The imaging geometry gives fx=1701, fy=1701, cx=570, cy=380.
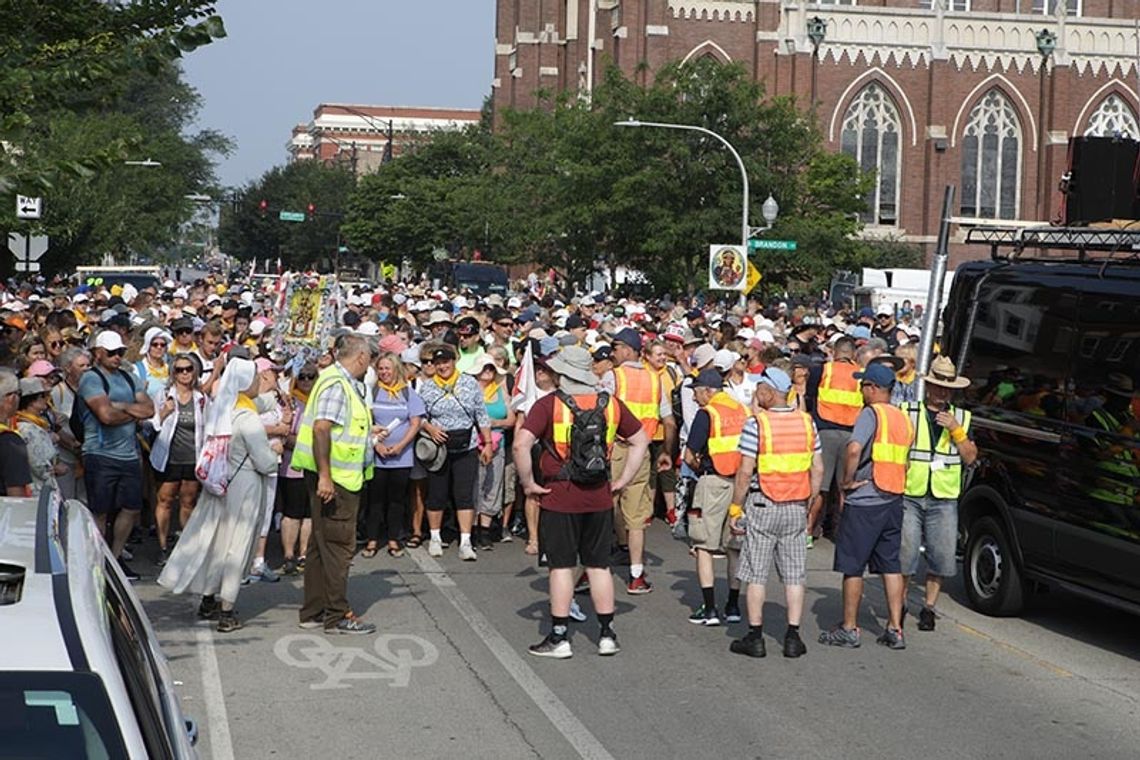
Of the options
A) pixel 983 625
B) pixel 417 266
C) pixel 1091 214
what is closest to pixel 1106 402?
pixel 983 625

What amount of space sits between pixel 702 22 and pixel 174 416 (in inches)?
2230

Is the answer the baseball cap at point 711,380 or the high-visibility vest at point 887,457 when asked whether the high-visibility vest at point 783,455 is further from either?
the baseball cap at point 711,380

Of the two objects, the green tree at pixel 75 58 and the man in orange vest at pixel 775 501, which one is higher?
the green tree at pixel 75 58

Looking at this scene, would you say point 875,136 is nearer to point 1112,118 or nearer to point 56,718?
point 1112,118

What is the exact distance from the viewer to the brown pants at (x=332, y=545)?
10328 mm

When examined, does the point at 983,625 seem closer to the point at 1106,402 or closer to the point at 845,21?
the point at 1106,402

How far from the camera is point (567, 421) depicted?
32.6 ft

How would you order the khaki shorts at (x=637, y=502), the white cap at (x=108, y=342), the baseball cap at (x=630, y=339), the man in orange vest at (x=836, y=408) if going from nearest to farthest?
the white cap at (x=108, y=342) → the khaki shorts at (x=637, y=502) → the baseball cap at (x=630, y=339) → the man in orange vest at (x=836, y=408)

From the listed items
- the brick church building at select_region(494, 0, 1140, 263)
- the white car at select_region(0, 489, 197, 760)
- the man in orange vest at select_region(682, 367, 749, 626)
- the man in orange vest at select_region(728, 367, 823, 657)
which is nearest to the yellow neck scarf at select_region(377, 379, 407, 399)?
the man in orange vest at select_region(682, 367, 749, 626)

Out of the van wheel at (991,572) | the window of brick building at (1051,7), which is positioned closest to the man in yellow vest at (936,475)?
the van wheel at (991,572)

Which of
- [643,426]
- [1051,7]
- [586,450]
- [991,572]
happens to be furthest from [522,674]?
[1051,7]

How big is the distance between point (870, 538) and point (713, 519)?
3.79 feet

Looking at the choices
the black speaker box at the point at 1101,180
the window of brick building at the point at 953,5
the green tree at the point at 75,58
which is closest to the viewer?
the green tree at the point at 75,58

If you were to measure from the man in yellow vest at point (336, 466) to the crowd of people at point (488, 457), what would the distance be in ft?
0.05
